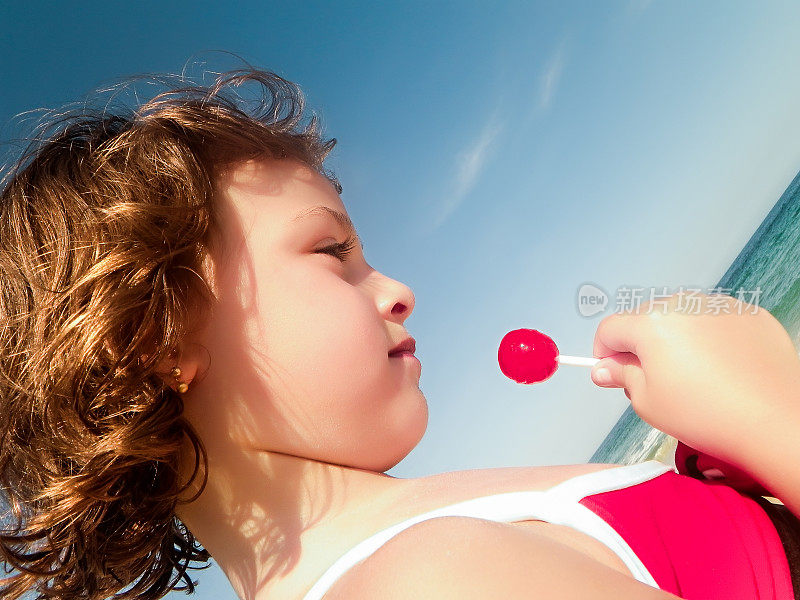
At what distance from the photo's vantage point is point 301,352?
1.30 m

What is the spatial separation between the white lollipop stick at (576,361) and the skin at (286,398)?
32 centimetres

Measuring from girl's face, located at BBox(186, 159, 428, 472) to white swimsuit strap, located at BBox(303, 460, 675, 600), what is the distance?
28cm

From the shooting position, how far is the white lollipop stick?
1.27 meters

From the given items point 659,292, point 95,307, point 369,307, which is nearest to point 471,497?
point 369,307

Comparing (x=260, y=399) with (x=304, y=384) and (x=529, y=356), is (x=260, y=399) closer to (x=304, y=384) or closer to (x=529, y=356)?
(x=304, y=384)

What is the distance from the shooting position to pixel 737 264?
24750mm

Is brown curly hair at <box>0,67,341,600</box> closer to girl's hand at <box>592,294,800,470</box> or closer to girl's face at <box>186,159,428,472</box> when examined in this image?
girl's face at <box>186,159,428,472</box>

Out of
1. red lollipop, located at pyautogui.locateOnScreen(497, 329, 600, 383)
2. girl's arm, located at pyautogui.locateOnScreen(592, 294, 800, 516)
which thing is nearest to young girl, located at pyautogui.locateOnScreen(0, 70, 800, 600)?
girl's arm, located at pyautogui.locateOnScreen(592, 294, 800, 516)

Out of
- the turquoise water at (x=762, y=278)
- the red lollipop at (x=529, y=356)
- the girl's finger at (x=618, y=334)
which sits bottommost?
the turquoise water at (x=762, y=278)

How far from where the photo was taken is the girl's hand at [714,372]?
39.6 inches

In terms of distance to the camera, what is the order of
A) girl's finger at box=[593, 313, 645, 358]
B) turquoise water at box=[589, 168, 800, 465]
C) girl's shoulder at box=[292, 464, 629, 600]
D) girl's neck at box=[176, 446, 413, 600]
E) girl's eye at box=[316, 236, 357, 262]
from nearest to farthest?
girl's shoulder at box=[292, 464, 629, 600] → girl's finger at box=[593, 313, 645, 358] → girl's neck at box=[176, 446, 413, 600] → girl's eye at box=[316, 236, 357, 262] → turquoise water at box=[589, 168, 800, 465]

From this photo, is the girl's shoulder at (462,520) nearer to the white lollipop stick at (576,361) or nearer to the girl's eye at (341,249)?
the white lollipop stick at (576,361)

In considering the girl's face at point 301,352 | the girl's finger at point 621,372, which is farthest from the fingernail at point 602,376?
the girl's face at point 301,352

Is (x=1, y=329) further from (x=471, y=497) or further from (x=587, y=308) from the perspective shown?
(x=587, y=308)
